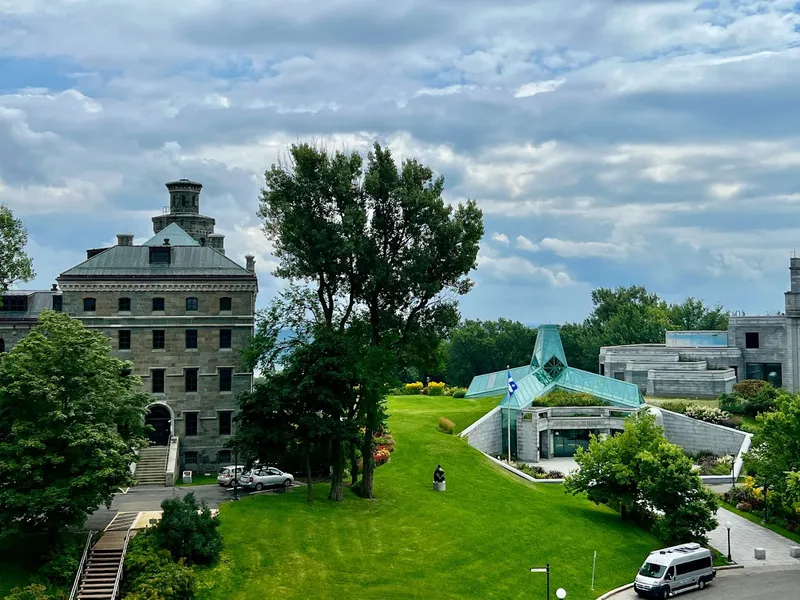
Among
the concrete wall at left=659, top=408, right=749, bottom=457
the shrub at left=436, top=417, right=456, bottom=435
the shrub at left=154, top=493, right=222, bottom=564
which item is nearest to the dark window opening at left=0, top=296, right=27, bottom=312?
the shrub at left=154, top=493, right=222, bottom=564

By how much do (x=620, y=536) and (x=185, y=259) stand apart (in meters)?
32.1

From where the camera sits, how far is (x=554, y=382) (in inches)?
3022

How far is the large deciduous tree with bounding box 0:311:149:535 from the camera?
35.5 m

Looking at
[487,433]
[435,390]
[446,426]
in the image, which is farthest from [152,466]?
[435,390]

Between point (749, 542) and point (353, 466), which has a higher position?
point (353, 466)

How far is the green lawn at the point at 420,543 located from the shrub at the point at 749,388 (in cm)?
2905

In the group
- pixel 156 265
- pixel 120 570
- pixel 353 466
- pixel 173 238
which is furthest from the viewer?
pixel 173 238

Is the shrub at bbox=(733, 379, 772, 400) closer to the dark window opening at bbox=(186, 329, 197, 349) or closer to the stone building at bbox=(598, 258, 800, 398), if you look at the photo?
the stone building at bbox=(598, 258, 800, 398)

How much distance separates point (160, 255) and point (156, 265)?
32.1 inches

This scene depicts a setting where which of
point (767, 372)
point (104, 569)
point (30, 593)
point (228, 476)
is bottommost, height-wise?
point (30, 593)

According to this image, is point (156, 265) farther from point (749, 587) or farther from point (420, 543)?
point (749, 587)

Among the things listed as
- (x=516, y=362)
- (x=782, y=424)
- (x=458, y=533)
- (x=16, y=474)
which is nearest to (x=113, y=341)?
(x=16, y=474)

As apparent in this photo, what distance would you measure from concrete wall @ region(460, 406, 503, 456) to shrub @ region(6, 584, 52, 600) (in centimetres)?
3902

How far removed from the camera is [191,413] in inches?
2181
